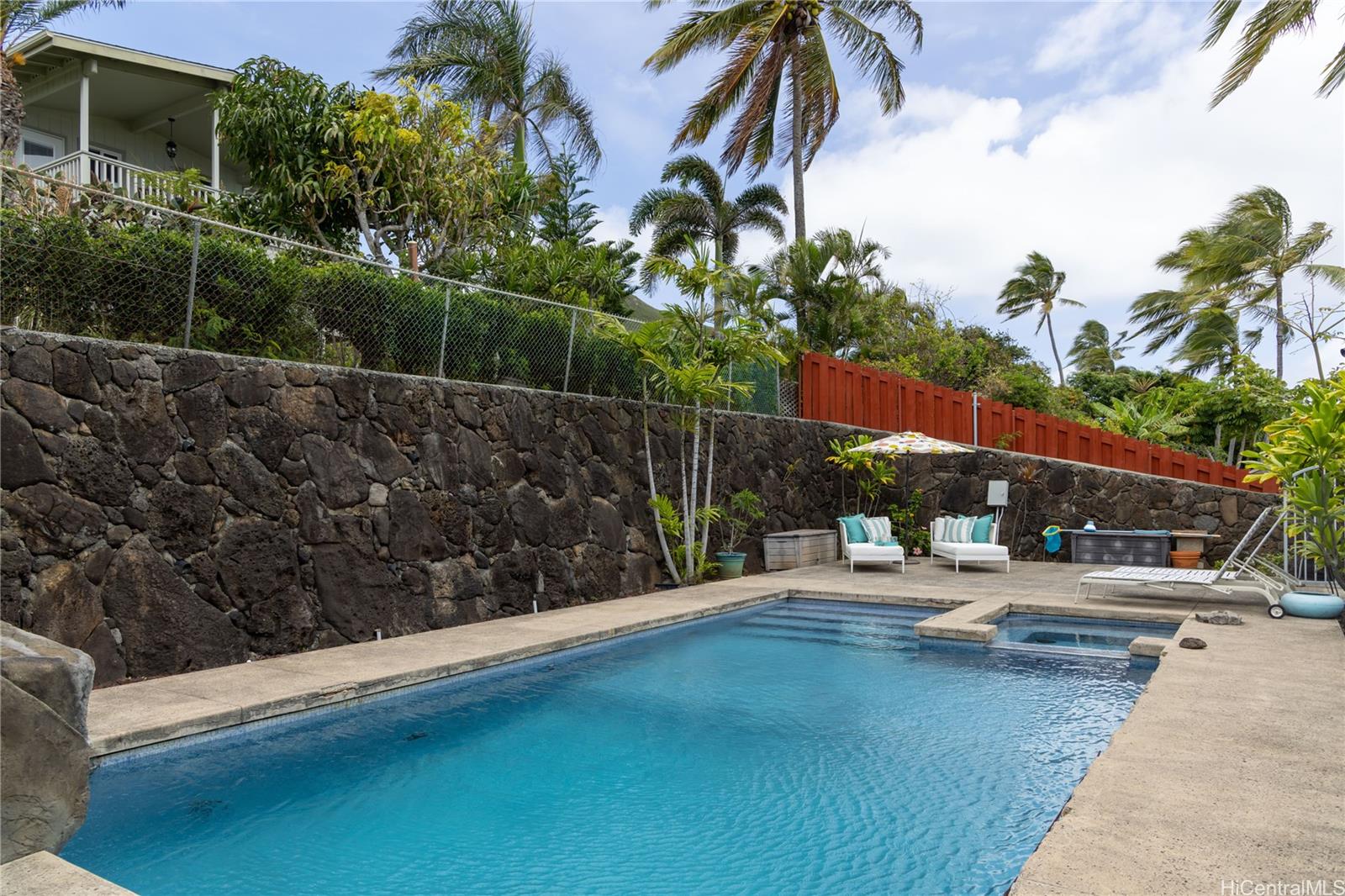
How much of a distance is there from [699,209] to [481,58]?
882 cm

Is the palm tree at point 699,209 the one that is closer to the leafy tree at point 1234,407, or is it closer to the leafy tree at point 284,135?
the leafy tree at point 1234,407

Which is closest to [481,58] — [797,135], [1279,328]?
[797,135]

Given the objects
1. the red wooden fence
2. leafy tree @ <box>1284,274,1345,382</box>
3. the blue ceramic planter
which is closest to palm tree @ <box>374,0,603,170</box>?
the red wooden fence

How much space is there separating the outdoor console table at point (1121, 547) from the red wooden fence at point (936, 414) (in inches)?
63.4

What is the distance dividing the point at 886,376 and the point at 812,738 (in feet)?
36.5

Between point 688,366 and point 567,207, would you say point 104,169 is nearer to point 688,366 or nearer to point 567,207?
point 567,207

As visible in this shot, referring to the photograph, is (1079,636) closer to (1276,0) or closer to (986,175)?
(1276,0)

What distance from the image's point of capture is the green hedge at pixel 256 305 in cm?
579

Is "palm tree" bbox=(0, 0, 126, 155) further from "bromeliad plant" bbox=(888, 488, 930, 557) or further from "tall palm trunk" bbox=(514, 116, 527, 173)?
"bromeliad plant" bbox=(888, 488, 930, 557)

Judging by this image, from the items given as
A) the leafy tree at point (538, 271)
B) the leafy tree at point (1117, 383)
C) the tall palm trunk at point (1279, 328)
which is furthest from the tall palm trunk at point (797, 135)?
the tall palm trunk at point (1279, 328)

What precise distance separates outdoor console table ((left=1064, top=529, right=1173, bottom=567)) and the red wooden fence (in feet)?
5.29

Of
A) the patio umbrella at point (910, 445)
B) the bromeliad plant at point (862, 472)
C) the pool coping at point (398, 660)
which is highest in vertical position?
the patio umbrella at point (910, 445)

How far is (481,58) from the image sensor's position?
741 inches
